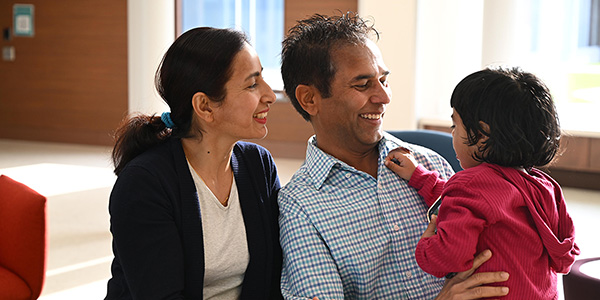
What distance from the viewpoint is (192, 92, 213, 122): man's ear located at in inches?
69.6

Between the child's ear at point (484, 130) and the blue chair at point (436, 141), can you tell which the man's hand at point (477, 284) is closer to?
Result: the child's ear at point (484, 130)

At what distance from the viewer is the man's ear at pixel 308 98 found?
197 centimetres

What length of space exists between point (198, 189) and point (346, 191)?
0.39 metres

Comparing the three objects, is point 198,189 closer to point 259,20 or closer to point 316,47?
point 316,47

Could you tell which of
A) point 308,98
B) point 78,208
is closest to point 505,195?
point 308,98

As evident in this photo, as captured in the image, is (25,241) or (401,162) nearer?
(401,162)

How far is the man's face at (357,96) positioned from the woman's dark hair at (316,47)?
0.08 ft

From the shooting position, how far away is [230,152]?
187 centimetres

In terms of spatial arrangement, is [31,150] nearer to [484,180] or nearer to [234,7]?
[234,7]

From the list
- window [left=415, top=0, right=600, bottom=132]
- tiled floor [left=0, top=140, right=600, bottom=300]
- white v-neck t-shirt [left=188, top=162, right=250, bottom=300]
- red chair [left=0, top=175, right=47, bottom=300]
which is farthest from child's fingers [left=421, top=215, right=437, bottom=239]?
window [left=415, top=0, right=600, bottom=132]

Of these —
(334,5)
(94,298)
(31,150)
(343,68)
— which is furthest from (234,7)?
(343,68)

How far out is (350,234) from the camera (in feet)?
6.00

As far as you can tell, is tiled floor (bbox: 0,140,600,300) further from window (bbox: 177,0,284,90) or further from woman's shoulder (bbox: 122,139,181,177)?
woman's shoulder (bbox: 122,139,181,177)

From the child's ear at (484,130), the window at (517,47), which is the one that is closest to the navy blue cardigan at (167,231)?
the child's ear at (484,130)
